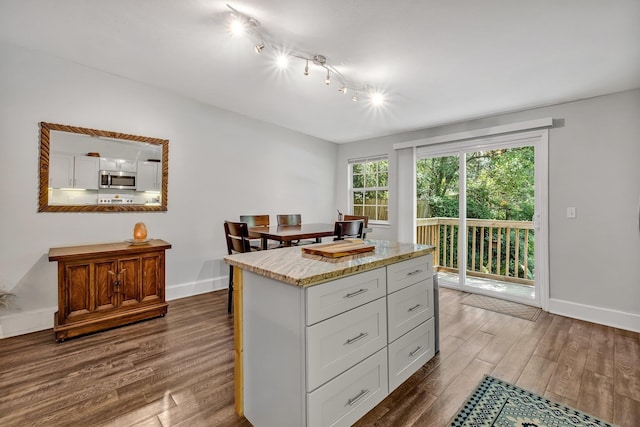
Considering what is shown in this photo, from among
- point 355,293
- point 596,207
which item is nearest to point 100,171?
point 355,293

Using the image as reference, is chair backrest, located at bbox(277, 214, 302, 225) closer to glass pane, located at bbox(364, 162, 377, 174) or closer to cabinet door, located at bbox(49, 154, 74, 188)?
glass pane, located at bbox(364, 162, 377, 174)

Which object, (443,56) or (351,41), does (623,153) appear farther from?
(351,41)

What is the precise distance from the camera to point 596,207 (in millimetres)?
2992

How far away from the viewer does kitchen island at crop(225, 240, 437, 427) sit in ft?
4.10

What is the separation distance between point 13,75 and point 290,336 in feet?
10.9

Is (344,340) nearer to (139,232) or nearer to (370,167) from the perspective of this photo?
(139,232)

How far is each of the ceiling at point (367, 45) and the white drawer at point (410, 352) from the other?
2114mm

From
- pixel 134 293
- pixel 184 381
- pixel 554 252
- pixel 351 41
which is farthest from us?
pixel 554 252

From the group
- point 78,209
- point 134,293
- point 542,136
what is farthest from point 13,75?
point 542,136

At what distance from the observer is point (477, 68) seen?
8.27ft

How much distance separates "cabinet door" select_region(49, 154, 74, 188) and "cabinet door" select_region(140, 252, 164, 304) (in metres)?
1.03

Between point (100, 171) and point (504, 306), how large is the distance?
4.72 metres

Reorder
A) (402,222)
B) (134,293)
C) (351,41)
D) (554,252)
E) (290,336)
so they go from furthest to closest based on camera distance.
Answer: (402,222) → (554,252) → (134,293) → (351,41) → (290,336)

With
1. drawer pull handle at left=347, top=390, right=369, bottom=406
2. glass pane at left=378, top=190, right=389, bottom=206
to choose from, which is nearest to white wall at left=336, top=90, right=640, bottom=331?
glass pane at left=378, top=190, right=389, bottom=206
